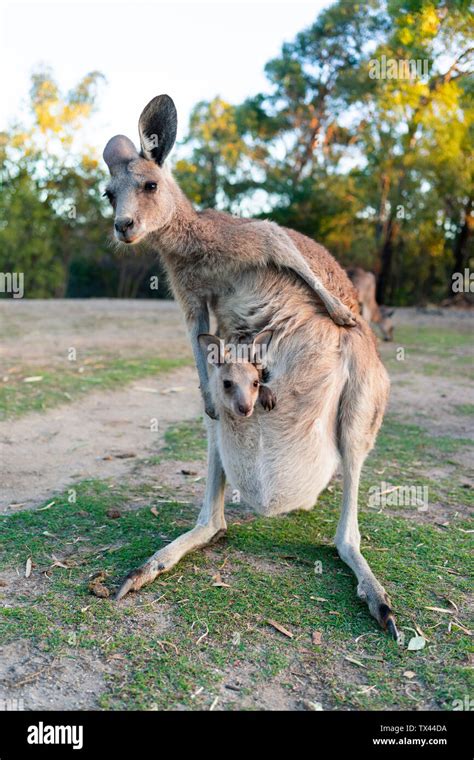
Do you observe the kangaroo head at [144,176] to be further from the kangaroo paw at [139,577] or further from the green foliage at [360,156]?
the green foliage at [360,156]

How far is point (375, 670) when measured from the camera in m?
2.00

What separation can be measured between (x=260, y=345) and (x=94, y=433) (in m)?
2.02

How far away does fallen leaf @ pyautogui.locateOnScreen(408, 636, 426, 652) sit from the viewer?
2113mm

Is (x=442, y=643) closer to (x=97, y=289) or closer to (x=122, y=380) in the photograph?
(x=122, y=380)

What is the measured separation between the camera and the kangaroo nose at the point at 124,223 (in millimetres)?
2414

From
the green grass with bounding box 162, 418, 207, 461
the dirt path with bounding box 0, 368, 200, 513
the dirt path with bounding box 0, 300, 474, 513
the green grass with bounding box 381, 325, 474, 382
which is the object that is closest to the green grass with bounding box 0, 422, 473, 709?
the dirt path with bounding box 0, 368, 200, 513

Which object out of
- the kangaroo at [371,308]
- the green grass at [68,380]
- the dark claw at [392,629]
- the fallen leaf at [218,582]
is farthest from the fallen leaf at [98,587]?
the kangaroo at [371,308]

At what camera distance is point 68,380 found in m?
5.62

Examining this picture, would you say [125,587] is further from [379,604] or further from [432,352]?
[432,352]

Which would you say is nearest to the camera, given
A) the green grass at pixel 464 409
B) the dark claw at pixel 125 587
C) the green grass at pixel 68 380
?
the dark claw at pixel 125 587

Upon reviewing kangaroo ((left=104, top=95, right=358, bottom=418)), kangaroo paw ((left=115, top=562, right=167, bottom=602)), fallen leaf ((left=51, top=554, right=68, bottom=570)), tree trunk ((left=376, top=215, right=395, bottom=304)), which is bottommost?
fallen leaf ((left=51, top=554, right=68, bottom=570))

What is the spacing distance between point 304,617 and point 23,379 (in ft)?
12.9

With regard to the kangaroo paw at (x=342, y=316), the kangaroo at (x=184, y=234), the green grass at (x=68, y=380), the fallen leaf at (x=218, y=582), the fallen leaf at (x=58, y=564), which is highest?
the kangaroo at (x=184, y=234)

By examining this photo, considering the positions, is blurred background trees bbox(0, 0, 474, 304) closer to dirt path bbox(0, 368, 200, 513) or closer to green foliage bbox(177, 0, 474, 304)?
green foliage bbox(177, 0, 474, 304)
